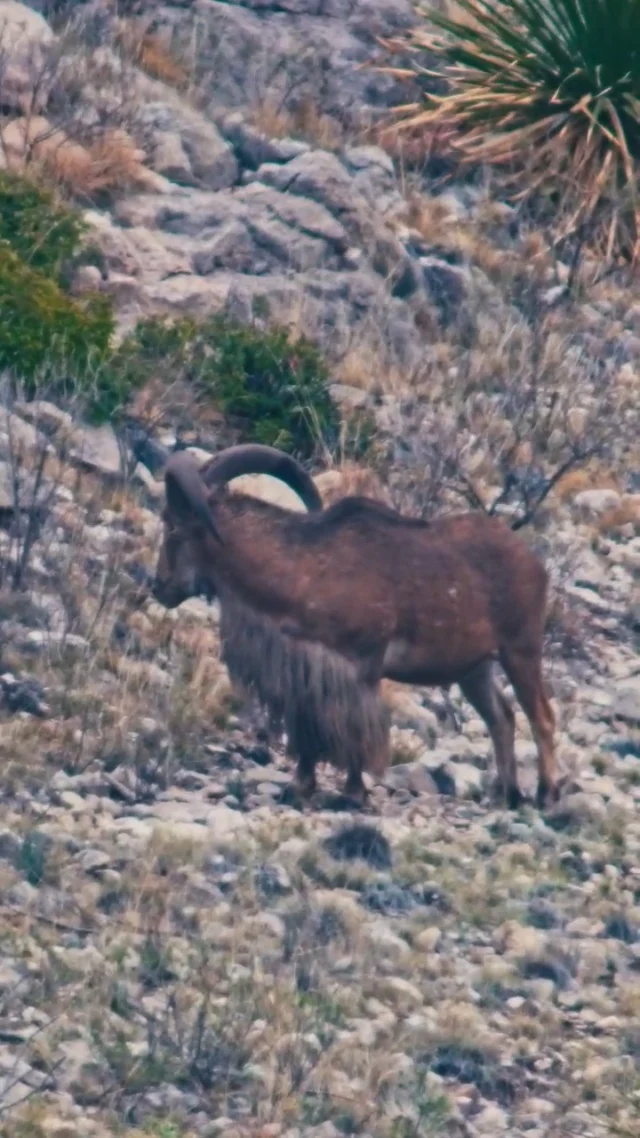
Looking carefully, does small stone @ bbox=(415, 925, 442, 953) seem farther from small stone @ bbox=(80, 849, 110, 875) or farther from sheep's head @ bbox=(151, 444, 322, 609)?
sheep's head @ bbox=(151, 444, 322, 609)

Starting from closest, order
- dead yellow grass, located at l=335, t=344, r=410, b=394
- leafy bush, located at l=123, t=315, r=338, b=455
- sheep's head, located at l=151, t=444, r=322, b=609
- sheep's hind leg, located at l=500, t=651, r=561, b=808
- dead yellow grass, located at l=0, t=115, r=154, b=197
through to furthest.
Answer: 1. sheep's head, located at l=151, t=444, r=322, b=609
2. sheep's hind leg, located at l=500, t=651, r=561, b=808
3. leafy bush, located at l=123, t=315, r=338, b=455
4. dead yellow grass, located at l=335, t=344, r=410, b=394
5. dead yellow grass, located at l=0, t=115, r=154, b=197

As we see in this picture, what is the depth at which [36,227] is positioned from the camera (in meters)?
13.0

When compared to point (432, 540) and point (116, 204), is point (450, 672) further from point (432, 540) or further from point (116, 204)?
point (116, 204)

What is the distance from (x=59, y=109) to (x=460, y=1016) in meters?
9.12

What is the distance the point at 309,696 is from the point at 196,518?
2.75ft

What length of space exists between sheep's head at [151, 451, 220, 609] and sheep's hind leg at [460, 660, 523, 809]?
3.89ft

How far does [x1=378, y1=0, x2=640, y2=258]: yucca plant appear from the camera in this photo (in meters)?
16.3

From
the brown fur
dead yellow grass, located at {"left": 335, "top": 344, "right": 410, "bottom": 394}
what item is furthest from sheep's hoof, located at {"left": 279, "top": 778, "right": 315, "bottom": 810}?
dead yellow grass, located at {"left": 335, "top": 344, "right": 410, "bottom": 394}

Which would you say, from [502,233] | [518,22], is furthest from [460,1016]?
[518,22]

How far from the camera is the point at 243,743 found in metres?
9.60

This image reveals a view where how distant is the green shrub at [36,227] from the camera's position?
1279cm

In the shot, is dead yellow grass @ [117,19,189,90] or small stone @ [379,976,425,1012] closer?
small stone @ [379,976,425,1012]

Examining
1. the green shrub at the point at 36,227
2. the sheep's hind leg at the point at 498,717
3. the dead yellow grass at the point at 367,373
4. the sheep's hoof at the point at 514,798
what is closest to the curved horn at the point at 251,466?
the sheep's hind leg at the point at 498,717

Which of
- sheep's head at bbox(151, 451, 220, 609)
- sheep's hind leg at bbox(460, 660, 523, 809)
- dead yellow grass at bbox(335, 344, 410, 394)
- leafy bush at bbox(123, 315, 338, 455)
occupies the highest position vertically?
sheep's head at bbox(151, 451, 220, 609)
